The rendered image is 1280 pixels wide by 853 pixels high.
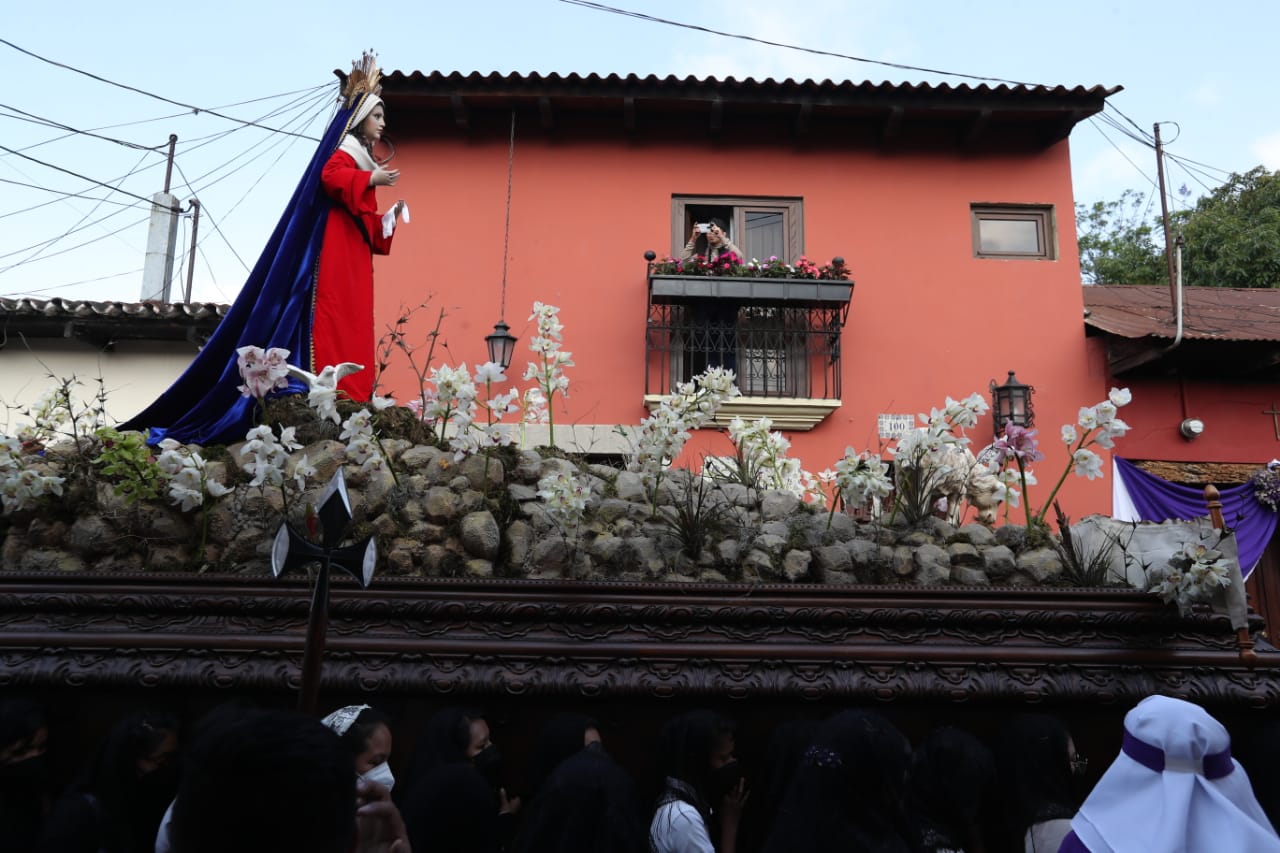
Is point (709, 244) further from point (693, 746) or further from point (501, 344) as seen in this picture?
point (693, 746)

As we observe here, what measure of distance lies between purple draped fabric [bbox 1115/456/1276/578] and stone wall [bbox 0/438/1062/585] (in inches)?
173

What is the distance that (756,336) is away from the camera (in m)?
8.88

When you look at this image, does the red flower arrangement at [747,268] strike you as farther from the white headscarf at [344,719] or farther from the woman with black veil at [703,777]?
the white headscarf at [344,719]

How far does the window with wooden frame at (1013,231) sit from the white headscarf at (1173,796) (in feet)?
26.1

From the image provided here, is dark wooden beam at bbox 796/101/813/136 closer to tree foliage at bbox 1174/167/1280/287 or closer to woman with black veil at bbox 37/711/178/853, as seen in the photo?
woman with black veil at bbox 37/711/178/853

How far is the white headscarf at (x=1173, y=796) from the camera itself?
2.11m

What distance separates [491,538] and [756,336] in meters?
5.62

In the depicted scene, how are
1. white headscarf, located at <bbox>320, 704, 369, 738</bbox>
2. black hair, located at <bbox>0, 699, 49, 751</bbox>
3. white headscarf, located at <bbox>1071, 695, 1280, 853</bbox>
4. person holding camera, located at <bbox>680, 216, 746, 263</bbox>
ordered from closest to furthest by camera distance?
white headscarf, located at <bbox>1071, 695, 1280, 853</bbox> → white headscarf, located at <bbox>320, 704, 369, 738</bbox> → black hair, located at <bbox>0, 699, 49, 751</bbox> → person holding camera, located at <bbox>680, 216, 746, 263</bbox>

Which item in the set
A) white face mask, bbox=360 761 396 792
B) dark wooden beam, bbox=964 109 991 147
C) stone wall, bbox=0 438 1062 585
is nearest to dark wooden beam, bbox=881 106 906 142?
dark wooden beam, bbox=964 109 991 147

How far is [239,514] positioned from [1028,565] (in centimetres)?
330

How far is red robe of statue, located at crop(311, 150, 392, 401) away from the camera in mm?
4770

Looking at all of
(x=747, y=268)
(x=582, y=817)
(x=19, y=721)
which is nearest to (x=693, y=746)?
(x=582, y=817)

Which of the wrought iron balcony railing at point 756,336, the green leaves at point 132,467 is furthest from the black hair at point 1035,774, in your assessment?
the wrought iron balcony railing at point 756,336

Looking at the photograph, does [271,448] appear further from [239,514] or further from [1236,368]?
[1236,368]
